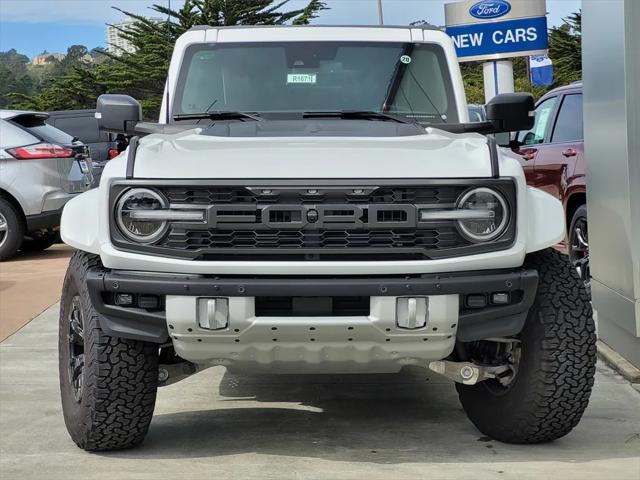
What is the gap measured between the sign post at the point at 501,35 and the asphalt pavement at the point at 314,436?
7.80 metres

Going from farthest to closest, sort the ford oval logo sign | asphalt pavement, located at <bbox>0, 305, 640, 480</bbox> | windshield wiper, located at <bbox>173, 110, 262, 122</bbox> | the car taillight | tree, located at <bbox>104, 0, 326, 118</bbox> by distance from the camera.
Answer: tree, located at <bbox>104, 0, 326, 118</bbox> → the ford oval logo sign → the car taillight → windshield wiper, located at <bbox>173, 110, 262, 122</bbox> → asphalt pavement, located at <bbox>0, 305, 640, 480</bbox>

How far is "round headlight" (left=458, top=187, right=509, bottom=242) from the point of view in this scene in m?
4.58

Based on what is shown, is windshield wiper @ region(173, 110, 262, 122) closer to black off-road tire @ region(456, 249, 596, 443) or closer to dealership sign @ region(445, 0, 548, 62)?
black off-road tire @ region(456, 249, 596, 443)

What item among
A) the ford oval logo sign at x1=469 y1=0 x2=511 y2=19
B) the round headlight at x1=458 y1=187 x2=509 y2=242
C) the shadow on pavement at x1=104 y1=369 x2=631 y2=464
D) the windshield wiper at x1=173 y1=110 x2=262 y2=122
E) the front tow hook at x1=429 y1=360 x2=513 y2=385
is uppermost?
the ford oval logo sign at x1=469 y1=0 x2=511 y2=19

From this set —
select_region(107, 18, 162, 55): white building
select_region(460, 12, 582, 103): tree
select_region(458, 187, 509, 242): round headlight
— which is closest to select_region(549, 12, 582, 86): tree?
select_region(460, 12, 582, 103): tree

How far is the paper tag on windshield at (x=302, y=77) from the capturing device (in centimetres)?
611

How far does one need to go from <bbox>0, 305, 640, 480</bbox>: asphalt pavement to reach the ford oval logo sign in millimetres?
7855

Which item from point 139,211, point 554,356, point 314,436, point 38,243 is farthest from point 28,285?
point 554,356

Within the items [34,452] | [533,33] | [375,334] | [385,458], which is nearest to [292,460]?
[385,458]

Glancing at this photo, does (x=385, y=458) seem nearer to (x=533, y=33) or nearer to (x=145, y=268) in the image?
(x=145, y=268)

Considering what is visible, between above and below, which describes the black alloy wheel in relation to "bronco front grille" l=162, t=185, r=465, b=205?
below

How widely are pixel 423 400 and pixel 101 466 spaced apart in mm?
1935

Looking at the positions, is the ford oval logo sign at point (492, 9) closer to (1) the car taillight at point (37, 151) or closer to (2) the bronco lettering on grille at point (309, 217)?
(1) the car taillight at point (37, 151)

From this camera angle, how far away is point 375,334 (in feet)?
14.8
